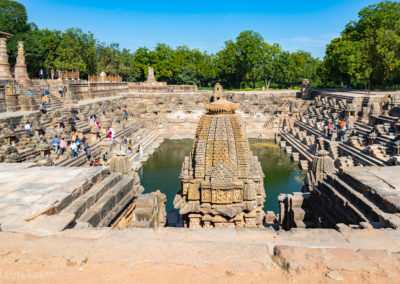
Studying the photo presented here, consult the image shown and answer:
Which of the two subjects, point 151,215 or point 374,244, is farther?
point 151,215

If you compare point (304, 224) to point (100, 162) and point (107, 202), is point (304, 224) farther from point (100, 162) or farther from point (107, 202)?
point (100, 162)

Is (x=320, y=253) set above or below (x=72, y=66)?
below

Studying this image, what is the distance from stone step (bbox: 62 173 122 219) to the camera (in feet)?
14.7

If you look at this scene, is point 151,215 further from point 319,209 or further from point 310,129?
point 310,129

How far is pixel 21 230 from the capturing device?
12.1 feet

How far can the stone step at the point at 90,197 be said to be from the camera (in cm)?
447

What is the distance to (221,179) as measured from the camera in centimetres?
734

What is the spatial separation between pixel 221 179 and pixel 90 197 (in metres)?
3.41

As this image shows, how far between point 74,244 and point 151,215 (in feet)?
10.6

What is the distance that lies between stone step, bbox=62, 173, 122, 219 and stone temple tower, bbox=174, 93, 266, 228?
2456mm

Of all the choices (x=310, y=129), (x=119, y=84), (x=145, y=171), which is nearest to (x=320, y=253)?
(x=145, y=171)

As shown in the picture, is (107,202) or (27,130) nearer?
(107,202)

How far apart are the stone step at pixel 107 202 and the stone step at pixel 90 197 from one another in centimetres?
6

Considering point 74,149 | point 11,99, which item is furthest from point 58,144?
point 11,99
